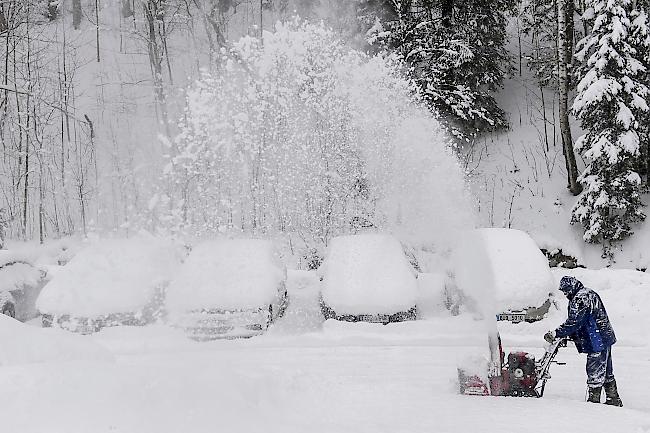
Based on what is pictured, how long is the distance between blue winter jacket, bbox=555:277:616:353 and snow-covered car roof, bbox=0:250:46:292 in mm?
9282

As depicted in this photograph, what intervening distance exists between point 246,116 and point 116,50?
17.4 metres

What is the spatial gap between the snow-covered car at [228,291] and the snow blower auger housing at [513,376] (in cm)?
365

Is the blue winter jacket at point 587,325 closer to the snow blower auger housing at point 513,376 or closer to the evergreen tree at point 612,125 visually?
the snow blower auger housing at point 513,376

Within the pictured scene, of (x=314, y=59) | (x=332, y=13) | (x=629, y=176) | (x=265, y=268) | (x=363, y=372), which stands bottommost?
(x=363, y=372)

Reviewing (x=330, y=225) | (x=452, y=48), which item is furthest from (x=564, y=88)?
(x=330, y=225)

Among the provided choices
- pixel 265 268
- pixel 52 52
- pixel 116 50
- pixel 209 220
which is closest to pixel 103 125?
pixel 52 52

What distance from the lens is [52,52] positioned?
27.8m

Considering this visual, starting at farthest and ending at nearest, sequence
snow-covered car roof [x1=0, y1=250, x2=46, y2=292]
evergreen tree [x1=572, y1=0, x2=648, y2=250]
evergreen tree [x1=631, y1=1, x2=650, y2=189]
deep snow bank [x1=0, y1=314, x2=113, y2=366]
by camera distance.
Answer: evergreen tree [x1=631, y1=1, x2=650, y2=189]
evergreen tree [x1=572, y1=0, x2=648, y2=250]
snow-covered car roof [x1=0, y1=250, x2=46, y2=292]
deep snow bank [x1=0, y1=314, x2=113, y2=366]

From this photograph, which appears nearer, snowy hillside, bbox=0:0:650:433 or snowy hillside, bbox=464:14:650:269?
snowy hillside, bbox=0:0:650:433

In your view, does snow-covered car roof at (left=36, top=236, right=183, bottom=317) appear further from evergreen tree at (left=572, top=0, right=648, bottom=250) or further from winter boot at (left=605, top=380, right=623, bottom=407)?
evergreen tree at (left=572, top=0, right=648, bottom=250)

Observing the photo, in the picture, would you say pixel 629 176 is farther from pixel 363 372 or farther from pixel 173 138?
pixel 173 138

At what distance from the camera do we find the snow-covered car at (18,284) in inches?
436

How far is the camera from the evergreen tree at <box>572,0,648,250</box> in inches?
627

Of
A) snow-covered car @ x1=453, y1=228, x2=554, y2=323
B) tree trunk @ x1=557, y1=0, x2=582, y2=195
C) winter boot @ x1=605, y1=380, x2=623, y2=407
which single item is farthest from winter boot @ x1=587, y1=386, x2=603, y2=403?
tree trunk @ x1=557, y1=0, x2=582, y2=195
